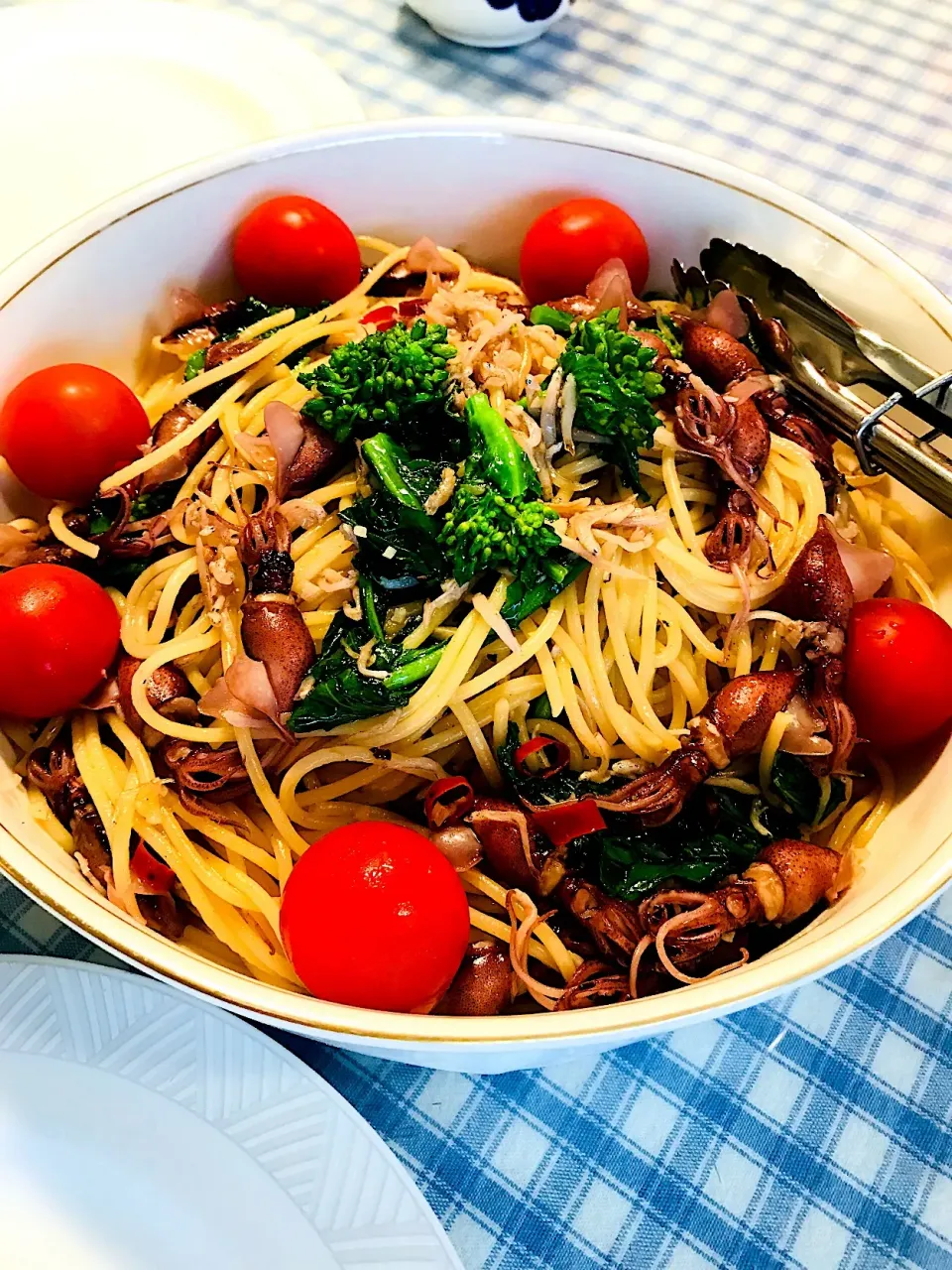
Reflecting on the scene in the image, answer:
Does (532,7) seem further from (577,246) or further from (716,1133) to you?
(716,1133)

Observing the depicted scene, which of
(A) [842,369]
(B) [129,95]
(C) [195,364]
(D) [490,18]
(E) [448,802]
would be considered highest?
(D) [490,18]

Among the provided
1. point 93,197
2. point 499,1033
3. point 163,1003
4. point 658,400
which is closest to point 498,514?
point 658,400

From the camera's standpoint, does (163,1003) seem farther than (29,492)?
No

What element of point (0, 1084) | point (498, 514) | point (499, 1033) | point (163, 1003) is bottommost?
point (0, 1084)

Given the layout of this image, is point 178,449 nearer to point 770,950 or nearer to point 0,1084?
point 0,1084

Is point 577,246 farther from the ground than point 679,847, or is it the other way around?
point 577,246

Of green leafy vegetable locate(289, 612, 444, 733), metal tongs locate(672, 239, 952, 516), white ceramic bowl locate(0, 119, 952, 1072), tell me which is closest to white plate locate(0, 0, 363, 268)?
white ceramic bowl locate(0, 119, 952, 1072)

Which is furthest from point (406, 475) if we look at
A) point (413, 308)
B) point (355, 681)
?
point (413, 308)
